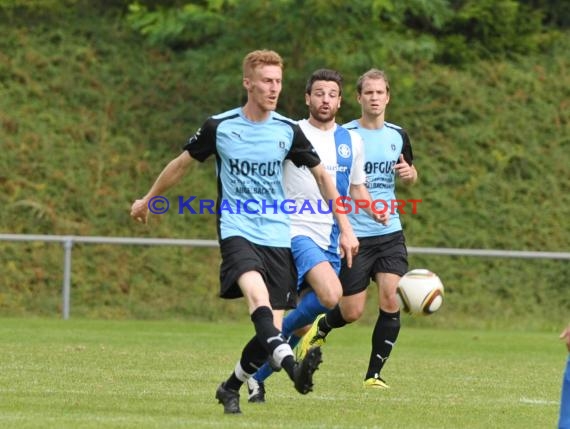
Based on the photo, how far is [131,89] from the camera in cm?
2350

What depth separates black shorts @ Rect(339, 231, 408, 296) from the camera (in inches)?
412

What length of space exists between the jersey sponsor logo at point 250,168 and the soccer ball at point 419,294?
283 cm

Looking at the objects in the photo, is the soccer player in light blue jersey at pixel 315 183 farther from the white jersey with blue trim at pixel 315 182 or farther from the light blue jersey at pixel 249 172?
the light blue jersey at pixel 249 172

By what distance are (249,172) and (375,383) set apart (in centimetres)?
284

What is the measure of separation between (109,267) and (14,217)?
1.86 m

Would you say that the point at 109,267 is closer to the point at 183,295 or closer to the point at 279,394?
the point at 183,295

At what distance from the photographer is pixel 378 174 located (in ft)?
34.8

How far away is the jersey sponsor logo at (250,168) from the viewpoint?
791 cm

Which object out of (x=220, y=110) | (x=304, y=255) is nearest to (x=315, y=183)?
(x=304, y=255)

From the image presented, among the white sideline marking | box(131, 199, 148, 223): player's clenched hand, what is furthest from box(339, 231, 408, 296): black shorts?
box(131, 199, 148, 223): player's clenched hand

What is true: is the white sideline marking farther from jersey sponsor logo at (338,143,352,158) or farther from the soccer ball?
jersey sponsor logo at (338,143,352,158)

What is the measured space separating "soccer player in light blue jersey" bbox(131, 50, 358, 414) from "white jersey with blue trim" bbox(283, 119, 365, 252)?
1.11 metres

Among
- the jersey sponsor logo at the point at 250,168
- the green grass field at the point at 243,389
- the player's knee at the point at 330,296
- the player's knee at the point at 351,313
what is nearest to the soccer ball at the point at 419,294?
the player's knee at the point at 351,313

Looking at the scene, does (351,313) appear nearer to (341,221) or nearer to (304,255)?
(304,255)
